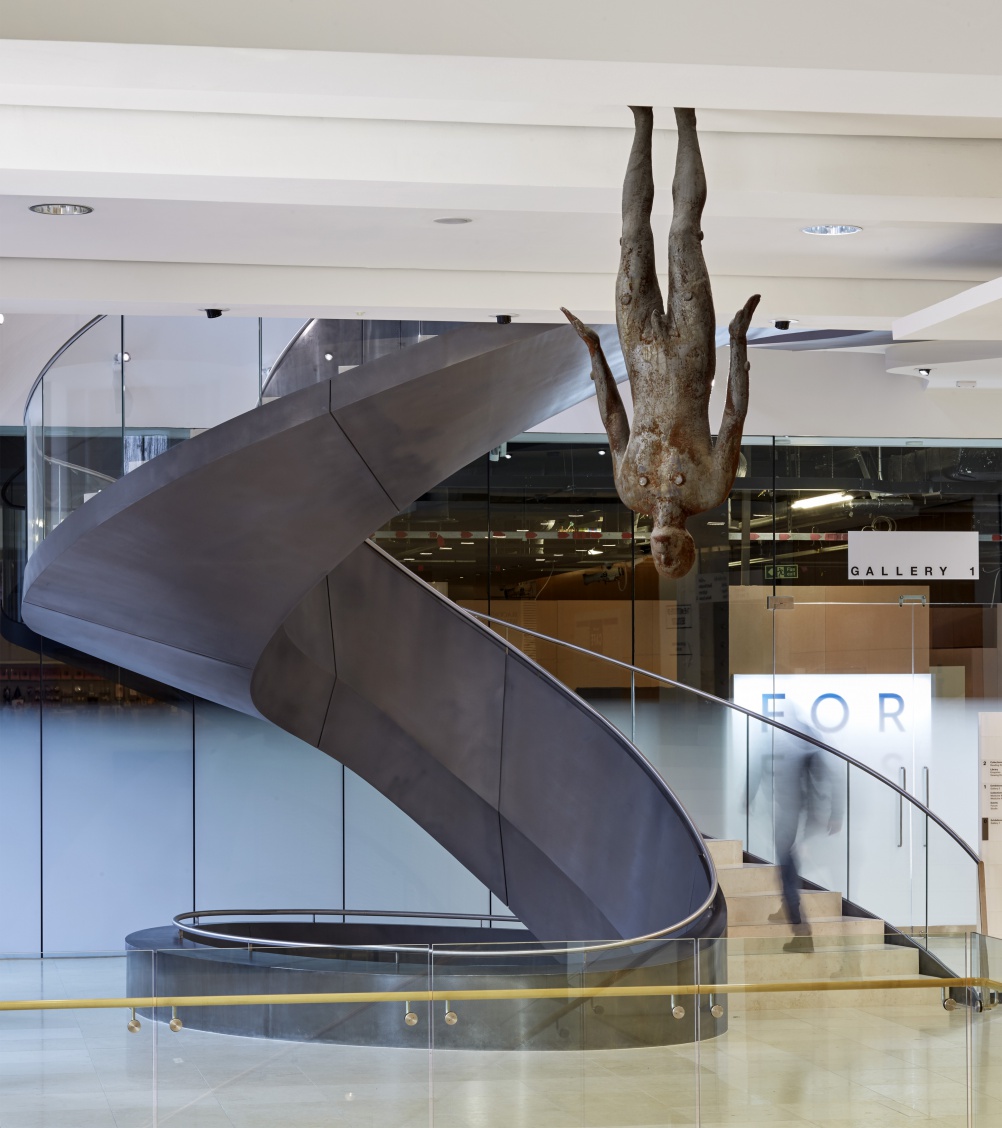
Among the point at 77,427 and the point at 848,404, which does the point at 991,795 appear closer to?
the point at 848,404

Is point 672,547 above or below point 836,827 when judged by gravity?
above

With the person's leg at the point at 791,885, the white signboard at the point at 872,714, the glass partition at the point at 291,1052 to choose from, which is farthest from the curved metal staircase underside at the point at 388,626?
the glass partition at the point at 291,1052

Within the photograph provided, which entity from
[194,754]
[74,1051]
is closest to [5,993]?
[194,754]

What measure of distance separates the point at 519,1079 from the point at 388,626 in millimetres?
4743

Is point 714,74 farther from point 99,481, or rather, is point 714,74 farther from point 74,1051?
point 99,481

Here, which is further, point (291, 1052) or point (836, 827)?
point (836, 827)

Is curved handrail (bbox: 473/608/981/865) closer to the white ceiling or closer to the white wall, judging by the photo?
the white wall

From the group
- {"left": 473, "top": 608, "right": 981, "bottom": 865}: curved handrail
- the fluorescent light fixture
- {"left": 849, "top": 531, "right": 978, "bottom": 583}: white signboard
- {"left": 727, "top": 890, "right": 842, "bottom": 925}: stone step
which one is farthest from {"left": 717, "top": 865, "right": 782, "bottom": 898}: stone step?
the fluorescent light fixture

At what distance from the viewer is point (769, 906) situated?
895 cm

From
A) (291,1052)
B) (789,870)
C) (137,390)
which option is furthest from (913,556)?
(291,1052)

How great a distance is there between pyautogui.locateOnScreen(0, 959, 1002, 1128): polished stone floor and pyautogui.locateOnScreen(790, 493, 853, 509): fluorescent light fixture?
23.1ft

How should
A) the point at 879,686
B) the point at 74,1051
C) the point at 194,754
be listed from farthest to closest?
the point at 194,754, the point at 879,686, the point at 74,1051

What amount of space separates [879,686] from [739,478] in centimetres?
217

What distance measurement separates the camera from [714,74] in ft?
11.4
